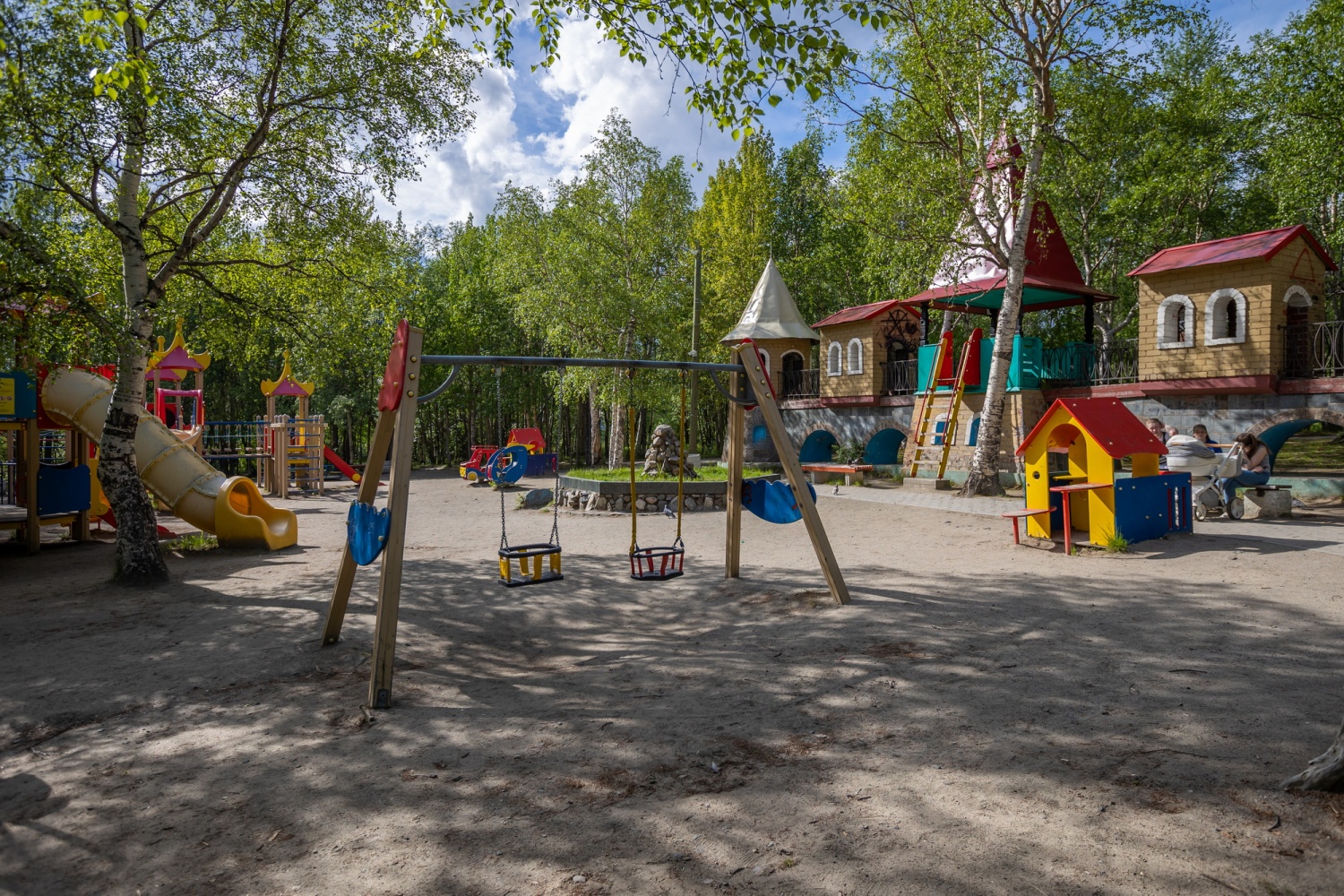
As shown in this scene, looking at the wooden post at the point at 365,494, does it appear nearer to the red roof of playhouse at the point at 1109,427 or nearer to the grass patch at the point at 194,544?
the grass patch at the point at 194,544

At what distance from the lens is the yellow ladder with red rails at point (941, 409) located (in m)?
17.5

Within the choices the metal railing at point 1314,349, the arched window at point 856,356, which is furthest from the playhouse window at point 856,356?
the metal railing at point 1314,349

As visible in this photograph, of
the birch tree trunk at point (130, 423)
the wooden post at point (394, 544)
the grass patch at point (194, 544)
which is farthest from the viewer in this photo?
the grass patch at point (194, 544)

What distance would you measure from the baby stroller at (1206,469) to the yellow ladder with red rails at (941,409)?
5664mm

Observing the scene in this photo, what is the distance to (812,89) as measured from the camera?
6.54m

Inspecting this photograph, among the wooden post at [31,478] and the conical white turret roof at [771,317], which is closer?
the wooden post at [31,478]

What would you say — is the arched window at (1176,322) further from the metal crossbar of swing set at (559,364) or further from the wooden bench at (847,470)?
the metal crossbar of swing set at (559,364)

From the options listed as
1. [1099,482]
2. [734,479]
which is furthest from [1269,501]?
[734,479]

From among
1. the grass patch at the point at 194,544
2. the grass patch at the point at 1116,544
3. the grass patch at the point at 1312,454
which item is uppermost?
the grass patch at the point at 1312,454

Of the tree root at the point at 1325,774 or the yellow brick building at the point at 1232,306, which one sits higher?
the yellow brick building at the point at 1232,306

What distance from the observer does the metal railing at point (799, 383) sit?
79.3 ft

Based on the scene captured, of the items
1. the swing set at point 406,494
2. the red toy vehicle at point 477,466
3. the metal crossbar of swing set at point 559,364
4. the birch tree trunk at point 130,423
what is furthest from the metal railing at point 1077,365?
the birch tree trunk at point 130,423

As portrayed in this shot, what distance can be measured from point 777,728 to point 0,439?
18456 mm

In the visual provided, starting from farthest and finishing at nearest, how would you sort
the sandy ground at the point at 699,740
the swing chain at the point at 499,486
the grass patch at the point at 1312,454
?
1. the grass patch at the point at 1312,454
2. the swing chain at the point at 499,486
3. the sandy ground at the point at 699,740
